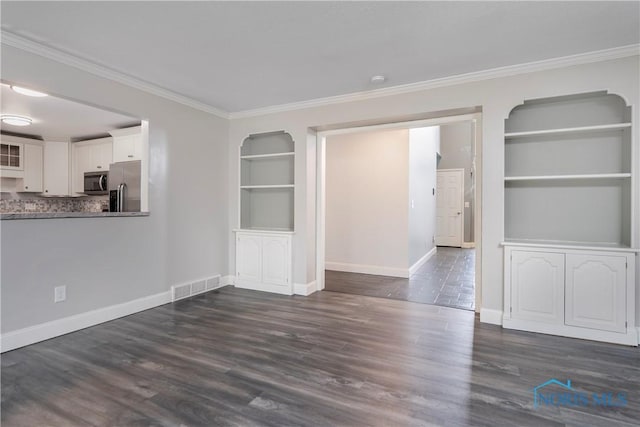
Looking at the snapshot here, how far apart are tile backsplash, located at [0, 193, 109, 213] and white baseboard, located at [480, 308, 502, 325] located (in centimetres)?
637

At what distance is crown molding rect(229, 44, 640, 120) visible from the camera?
2.74 m

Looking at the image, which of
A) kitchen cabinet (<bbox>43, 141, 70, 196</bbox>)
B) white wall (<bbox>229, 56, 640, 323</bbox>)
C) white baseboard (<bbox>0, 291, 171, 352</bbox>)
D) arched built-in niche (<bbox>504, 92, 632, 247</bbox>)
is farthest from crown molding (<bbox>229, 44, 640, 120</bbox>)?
kitchen cabinet (<bbox>43, 141, 70, 196</bbox>)

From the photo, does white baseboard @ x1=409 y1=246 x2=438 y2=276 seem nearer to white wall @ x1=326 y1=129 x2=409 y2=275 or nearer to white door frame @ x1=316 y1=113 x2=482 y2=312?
white wall @ x1=326 y1=129 x2=409 y2=275

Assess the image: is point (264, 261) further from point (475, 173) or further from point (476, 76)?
point (476, 76)

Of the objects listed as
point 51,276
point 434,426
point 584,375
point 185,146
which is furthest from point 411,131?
point 51,276

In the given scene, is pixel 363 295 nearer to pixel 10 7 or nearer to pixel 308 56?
pixel 308 56

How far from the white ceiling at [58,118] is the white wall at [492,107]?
2.88m

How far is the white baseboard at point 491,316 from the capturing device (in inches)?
125

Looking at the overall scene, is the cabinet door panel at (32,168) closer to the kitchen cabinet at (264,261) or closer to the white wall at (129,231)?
the white wall at (129,231)

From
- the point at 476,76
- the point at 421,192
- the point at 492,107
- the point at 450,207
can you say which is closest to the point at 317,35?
the point at 476,76

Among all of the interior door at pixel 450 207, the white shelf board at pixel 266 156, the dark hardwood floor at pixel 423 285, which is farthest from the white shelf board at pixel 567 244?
the interior door at pixel 450 207

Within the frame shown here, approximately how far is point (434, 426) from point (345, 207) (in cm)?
433

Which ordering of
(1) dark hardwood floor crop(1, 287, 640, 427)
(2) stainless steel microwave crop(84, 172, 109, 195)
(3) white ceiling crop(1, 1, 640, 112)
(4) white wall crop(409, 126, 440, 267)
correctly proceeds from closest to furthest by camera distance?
(1) dark hardwood floor crop(1, 287, 640, 427)
(3) white ceiling crop(1, 1, 640, 112)
(2) stainless steel microwave crop(84, 172, 109, 195)
(4) white wall crop(409, 126, 440, 267)

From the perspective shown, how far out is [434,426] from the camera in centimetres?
167
